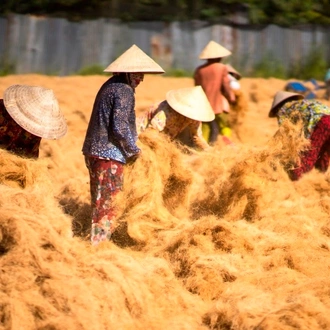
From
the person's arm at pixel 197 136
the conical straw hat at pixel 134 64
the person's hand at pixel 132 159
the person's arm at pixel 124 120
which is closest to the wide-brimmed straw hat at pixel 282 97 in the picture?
the person's arm at pixel 197 136

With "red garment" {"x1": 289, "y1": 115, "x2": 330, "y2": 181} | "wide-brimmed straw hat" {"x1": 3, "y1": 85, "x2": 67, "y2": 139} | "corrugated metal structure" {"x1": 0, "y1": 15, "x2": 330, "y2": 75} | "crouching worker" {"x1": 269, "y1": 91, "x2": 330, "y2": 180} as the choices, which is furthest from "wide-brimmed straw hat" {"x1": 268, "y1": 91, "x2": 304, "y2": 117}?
"corrugated metal structure" {"x1": 0, "y1": 15, "x2": 330, "y2": 75}

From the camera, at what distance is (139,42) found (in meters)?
14.6

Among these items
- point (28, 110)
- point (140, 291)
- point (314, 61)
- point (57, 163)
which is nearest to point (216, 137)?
point (57, 163)

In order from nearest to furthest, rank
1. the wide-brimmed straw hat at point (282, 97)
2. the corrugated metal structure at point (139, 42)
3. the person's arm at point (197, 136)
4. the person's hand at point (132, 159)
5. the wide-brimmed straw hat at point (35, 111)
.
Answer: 1. the wide-brimmed straw hat at point (35, 111)
2. the person's hand at point (132, 159)
3. the person's arm at point (197, 136)
4. the wide-brimmed straw hat at point (282, 97)
5. the corrugated metal structure at point (139, 42)

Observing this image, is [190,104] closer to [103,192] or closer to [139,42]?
[103,192]

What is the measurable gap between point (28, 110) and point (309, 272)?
222 centimetres

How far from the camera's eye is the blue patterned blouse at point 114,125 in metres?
5.57

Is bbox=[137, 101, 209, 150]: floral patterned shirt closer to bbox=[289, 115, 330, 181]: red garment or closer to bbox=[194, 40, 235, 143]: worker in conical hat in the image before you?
bbox=[289, 115, 330, 181]: red garment

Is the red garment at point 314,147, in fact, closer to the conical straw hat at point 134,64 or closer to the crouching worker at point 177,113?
the crouching worker at point 177,113

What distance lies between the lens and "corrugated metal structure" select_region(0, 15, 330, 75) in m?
14.1

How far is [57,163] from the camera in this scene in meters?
8.22

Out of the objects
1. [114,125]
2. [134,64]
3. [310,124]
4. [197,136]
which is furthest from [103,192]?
[310,124]

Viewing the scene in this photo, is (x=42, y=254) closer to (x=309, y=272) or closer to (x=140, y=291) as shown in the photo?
(x=140, y=291)

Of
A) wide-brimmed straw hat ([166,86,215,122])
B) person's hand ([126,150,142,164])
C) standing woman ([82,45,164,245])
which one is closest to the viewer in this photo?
standing woman ([82,45,164,245])
